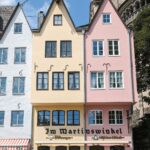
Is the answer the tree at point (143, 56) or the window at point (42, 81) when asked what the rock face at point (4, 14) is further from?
the tree at point (143, 56)

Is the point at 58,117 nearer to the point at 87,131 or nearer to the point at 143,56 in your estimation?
the point at 87,131

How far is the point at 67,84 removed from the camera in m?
42.5

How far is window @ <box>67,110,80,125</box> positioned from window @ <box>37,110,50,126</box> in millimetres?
2399

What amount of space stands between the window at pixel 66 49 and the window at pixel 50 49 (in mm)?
952

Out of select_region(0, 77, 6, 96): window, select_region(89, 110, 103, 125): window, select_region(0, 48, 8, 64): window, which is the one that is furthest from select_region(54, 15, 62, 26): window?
select_region(89, 110, 103, 125): window

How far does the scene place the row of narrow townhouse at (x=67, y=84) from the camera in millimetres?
41594

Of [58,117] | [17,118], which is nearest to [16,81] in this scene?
[17,118]

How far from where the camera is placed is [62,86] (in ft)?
139

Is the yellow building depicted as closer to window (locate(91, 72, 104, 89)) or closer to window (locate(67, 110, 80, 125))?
window (locate(67, 110, 80, 125))

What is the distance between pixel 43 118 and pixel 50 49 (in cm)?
816

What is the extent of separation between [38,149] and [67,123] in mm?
4342

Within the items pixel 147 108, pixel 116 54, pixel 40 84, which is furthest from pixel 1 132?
pixel 147 108

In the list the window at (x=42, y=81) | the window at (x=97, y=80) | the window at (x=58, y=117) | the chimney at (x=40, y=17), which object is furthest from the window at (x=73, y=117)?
the chimney at (x=40, y=17)

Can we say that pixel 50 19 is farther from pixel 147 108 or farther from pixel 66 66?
pixel 147 108
